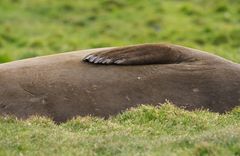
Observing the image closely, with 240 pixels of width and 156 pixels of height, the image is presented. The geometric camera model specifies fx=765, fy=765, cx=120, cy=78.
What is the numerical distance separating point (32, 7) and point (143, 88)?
12.4 meters

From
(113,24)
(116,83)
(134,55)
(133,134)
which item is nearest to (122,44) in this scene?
(113,24)

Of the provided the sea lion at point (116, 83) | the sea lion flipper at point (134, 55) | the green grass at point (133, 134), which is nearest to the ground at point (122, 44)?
the green grass at point (133, 134)

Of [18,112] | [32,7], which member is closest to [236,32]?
[32,7]

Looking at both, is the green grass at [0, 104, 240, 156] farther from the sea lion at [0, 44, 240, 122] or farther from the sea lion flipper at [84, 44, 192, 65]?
the sea lion flipper at [84, 44, 192, 65]

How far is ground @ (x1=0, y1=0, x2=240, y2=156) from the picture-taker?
6.83 metres

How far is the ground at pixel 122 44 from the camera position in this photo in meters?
6.83

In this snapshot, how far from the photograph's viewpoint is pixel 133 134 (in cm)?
741

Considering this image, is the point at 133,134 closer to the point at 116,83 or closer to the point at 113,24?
the point at 116,83

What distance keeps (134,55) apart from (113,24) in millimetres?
10436

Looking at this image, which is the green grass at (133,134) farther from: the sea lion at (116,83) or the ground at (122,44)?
the sea lion at (116,83)

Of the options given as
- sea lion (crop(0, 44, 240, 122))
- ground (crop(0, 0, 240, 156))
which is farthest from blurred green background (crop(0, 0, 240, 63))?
sea lion (crop(0, 44, 240, 122))

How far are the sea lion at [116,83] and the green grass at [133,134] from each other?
0.30m

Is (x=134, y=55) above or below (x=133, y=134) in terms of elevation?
above

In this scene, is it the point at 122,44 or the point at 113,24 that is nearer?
the point at 122,44
